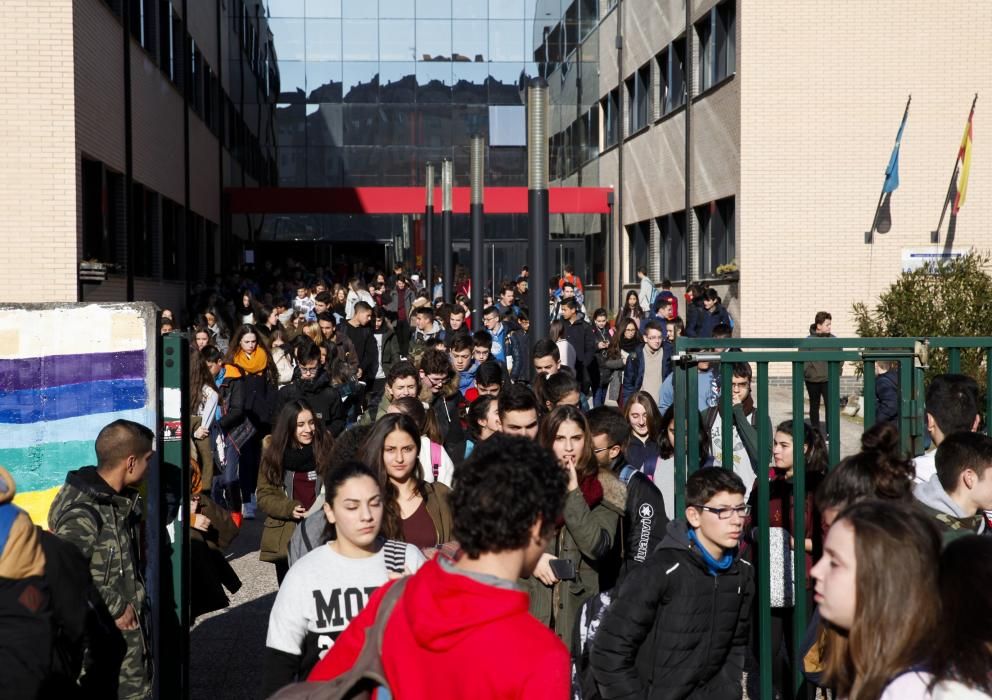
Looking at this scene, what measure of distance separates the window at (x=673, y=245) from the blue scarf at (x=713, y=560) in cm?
2512

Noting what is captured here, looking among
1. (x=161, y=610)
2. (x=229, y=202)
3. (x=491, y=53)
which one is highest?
(x=491, y=53)

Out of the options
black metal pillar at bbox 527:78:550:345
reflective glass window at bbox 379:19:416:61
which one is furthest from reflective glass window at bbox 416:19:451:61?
black metal pillar at bbox 527:78:550:345

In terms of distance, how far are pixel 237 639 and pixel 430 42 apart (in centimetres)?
3786

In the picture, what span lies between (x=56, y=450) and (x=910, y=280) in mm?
16171

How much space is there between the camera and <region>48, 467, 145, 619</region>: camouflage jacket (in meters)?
5.50

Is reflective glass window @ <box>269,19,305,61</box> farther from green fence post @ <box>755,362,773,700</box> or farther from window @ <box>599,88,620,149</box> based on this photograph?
green fence post @ <box>755,362,773,700</box>

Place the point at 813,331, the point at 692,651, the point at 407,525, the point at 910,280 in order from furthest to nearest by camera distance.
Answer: the point at 910,280, the point at 813,331, the point at 407,525, the point at 692,651

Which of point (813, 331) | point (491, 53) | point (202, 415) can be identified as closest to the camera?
point (202, 415)

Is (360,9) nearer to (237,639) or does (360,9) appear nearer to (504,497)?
(237,639)

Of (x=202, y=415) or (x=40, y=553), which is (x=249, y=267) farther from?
(x=40, y=553)

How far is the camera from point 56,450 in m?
6.31

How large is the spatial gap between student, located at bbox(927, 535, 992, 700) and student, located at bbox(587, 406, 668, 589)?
120 inches

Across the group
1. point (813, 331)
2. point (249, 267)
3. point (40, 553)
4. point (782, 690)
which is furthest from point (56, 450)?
point (249, 267)

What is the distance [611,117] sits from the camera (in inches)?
1503
